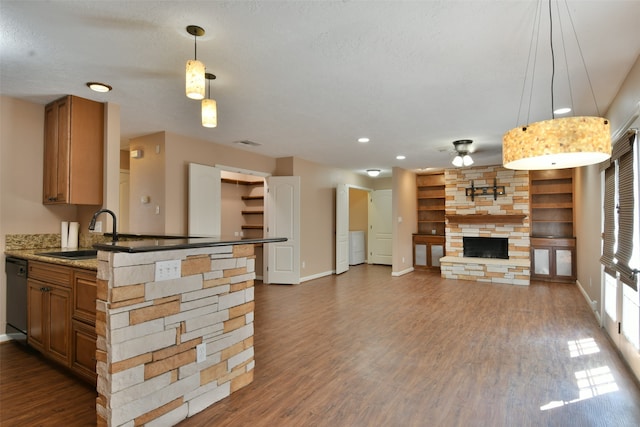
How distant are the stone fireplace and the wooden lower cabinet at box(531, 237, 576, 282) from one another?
243 millimetres

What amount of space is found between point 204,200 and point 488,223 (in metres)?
5.83

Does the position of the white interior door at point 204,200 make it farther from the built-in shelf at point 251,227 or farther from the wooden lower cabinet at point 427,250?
the wooden lower cabinet at point 427,250

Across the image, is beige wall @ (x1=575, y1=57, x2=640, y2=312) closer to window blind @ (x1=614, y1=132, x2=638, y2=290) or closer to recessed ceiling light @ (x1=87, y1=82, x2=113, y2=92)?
window blind @ (x1=614, y1=132, x2=638, y2=290)

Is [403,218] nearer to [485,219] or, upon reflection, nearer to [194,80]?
[485,219]

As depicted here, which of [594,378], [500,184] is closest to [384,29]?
[594,378]

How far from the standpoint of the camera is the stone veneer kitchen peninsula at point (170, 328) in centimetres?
180

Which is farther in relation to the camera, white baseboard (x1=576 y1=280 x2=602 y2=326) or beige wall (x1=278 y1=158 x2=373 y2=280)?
beige wall (x1=278 y1=158 x2=373 y2=280)

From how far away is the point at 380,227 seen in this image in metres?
9.40

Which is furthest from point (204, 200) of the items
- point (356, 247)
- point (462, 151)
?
point (356, 247)

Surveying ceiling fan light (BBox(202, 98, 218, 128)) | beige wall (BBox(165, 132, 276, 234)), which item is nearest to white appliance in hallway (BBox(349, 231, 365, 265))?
beige wall (BBox(165, 132, 276, 234))

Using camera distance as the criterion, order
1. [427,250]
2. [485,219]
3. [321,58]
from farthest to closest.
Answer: [427,250], [485,219], [321,58]

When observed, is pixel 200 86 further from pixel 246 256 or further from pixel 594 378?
pixel 594 378

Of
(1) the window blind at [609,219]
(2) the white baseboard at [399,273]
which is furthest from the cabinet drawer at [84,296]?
(2) the white baseboard at [399,273]

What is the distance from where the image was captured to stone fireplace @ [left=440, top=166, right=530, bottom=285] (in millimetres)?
6922
